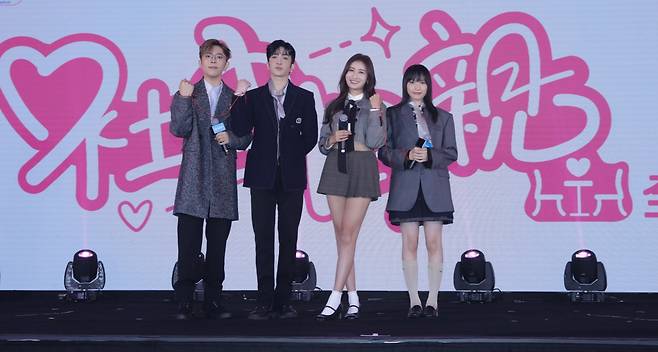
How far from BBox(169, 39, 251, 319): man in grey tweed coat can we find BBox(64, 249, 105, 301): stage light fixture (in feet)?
4.90

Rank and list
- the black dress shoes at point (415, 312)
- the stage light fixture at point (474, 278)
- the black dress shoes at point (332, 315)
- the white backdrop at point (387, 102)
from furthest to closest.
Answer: the white backdrop at point (387, 102), the stage light fixture at point (474, 278), the black dress shoes at point (415, 312), the black dress shoes at point (332, 315)

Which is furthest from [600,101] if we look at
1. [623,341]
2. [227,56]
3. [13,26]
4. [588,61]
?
[13,26]

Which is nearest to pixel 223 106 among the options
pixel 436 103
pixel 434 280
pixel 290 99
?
pixel 290 99

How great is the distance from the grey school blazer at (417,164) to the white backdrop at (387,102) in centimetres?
140

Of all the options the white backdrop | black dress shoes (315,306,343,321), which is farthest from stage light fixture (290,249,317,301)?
black dress shoes (315,306,343,321)

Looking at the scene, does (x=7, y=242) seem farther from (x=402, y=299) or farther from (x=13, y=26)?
(x=402, y=299)

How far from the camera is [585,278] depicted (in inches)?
250

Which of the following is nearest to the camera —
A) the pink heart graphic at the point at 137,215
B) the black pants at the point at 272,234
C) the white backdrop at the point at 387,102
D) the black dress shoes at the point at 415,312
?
the black pants at the point at 272,234

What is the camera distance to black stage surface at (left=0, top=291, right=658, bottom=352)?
3.88 m

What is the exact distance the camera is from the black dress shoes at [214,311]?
5.11 meters

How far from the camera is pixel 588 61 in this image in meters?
6.68

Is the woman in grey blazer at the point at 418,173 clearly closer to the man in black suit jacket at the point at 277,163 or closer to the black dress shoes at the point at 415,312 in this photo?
the black dress shoes at the point at 415,312

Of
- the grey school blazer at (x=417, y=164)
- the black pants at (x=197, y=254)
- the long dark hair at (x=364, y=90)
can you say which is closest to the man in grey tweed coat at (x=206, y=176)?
the black pants at (x=197, y=254)

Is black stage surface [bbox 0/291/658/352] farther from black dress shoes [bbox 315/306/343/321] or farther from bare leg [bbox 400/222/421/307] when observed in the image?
bare leg [bbox 400/222/421/307]
